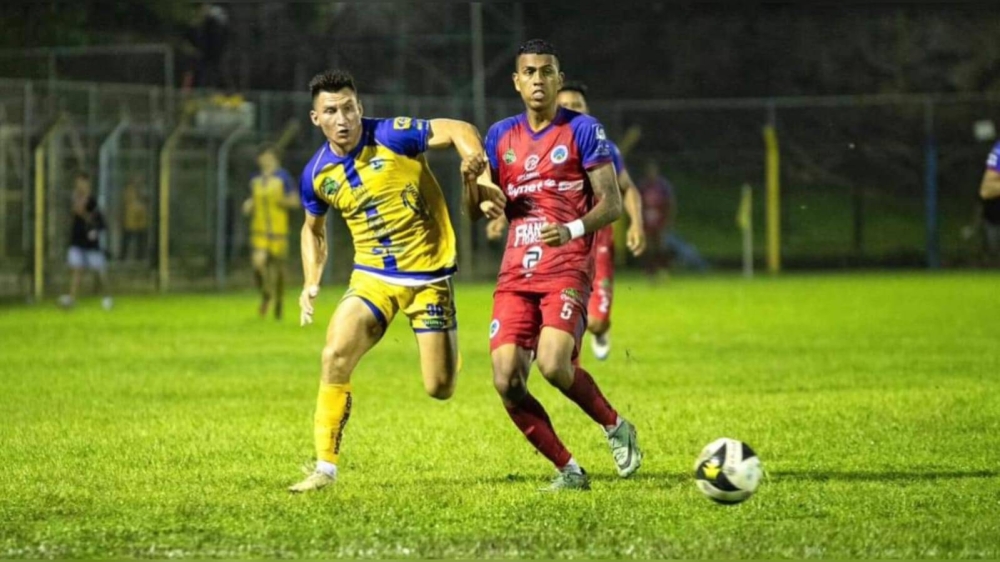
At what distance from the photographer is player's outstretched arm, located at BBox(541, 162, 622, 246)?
31.4 ft

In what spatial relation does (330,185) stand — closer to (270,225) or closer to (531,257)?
(531,257)

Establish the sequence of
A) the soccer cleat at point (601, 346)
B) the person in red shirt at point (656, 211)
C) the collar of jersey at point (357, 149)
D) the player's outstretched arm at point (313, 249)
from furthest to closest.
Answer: the person in red shirt at point (656, 211) < the soccer cleat at point (601, 346) < the player's outstretched arm at point (313, 249) < the collar of jersey at point (357, 149)

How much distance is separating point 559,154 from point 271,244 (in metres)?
16.2

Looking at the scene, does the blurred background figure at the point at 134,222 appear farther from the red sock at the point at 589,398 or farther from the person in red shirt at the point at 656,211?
the red sock at the point at 589,398

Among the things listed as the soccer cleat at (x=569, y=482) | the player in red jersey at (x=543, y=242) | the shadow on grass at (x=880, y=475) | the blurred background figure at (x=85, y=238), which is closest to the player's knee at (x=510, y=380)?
the player in red jersey at (x=543, y=242)

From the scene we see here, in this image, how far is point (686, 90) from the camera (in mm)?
51344

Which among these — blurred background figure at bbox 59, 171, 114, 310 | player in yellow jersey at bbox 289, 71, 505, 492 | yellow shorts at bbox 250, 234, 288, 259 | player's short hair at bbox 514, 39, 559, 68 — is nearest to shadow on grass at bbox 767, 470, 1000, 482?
player in yellow jersey at bbox 289, 71, 505, 492

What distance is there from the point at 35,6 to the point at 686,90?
19140 mm

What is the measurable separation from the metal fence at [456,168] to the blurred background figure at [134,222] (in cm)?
13

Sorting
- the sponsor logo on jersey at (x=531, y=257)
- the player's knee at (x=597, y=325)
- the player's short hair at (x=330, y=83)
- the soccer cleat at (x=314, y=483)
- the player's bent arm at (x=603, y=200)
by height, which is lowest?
the soccer cleat at (x=314, y=483)

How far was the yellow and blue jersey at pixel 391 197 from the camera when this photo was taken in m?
10.1

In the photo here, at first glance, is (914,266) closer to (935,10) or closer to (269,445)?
(935,10)

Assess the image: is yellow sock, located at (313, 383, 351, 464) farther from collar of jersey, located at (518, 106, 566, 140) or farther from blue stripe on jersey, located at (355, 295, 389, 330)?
collar of jersey, located at (518, 106, 566, 140)

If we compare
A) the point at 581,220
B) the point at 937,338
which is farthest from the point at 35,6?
the point at 581,220
